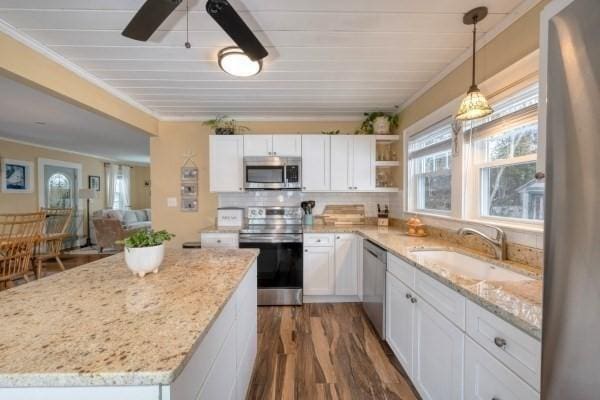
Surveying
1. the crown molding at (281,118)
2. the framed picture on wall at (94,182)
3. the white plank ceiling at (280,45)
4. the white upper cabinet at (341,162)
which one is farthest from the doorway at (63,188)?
the white upper cabinet at (341,162)

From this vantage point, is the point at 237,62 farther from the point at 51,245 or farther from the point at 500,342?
the point at 51,245

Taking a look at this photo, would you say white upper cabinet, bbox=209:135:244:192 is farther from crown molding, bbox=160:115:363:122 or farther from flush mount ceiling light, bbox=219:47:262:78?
flush mount ceiling light, bbox=219:47:262:78

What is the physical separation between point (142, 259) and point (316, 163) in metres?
2.40

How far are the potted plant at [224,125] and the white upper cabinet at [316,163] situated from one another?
36.3 inches

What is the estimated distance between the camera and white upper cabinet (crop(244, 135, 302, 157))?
10.8ft

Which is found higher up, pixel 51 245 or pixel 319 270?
pixel 51 245

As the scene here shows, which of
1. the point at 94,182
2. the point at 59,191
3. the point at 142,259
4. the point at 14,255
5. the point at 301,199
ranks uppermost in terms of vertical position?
the point at 94,182

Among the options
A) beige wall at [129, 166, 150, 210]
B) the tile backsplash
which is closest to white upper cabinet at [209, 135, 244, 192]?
the tile backsplash

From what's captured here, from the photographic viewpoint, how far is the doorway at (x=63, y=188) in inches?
232

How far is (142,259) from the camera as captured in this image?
1268 millimetres

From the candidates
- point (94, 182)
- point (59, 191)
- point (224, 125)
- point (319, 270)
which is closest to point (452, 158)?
point (319, 270)

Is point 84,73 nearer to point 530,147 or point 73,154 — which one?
point 530,147

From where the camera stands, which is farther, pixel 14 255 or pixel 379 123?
pixel 379 123

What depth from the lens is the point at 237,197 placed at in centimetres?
362
